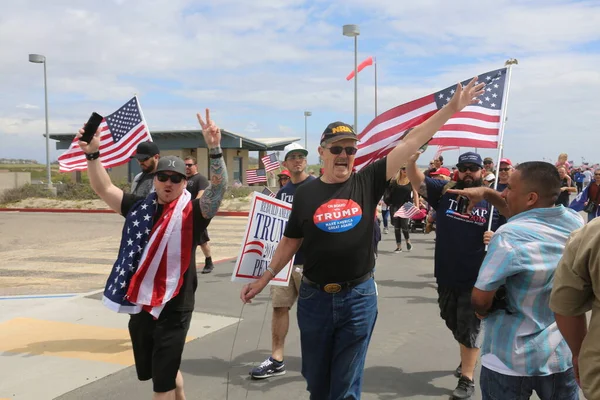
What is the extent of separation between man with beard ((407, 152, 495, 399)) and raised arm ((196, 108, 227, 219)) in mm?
1527

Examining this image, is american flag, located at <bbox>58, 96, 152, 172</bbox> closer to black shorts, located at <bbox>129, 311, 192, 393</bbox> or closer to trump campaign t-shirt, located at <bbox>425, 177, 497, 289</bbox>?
black shorts, located at <bbox>129, 311, 192, 393</bbox>

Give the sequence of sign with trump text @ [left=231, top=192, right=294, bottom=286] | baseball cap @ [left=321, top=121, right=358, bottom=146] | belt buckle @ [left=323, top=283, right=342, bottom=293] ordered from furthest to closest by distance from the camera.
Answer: sign with trump text @ [left=231, top=192, right=294, bottom=286], baseball cap @ [left=321, top=121, right=358, bottom=146], belt buckle @ [left=323, top=283, right=342, bottom=293]

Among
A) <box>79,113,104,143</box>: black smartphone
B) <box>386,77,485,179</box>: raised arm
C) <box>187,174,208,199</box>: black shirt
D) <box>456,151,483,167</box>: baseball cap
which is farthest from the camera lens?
<box>187,174,208,199</box>: black shirt

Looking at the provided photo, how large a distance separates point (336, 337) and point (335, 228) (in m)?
0.65

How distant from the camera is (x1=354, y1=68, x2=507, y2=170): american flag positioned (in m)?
4.99

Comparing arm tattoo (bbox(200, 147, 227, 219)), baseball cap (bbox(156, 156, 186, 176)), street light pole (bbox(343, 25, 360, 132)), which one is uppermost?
street light pole (bbox(343, 25, 360, 132))

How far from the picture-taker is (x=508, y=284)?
8.25 ft

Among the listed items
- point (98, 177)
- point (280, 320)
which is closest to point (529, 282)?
point (280, 320)

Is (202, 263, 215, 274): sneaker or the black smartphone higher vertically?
the black smartphone

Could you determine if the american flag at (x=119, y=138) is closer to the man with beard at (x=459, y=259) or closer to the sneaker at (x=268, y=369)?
the sneaker at (x=268, y=369)

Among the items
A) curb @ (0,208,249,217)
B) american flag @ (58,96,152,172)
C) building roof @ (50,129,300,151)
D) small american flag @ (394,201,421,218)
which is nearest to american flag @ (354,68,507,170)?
american flag @ (58,96,152,172)

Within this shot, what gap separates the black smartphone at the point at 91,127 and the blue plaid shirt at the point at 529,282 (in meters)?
2.66

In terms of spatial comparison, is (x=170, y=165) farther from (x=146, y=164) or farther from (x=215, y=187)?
(x=146, y=164)

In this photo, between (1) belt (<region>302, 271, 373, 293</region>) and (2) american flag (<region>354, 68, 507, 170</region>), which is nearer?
(1) belt (<region>302, 271, 373, 293</region>)
